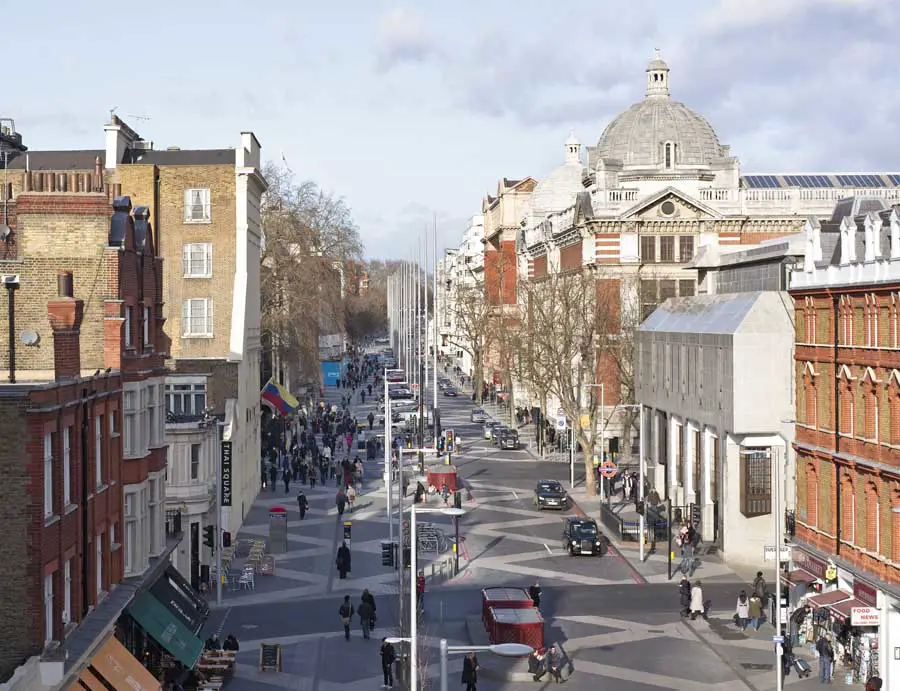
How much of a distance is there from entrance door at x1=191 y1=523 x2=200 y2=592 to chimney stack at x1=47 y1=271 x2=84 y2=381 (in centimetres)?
1938

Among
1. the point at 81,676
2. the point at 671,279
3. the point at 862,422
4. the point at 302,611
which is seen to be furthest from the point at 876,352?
the point at 671,279

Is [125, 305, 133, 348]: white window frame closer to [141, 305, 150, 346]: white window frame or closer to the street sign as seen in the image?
[141, 305, 150, 346]: white window frame

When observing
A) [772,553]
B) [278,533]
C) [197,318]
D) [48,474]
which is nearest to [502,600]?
[772,553]

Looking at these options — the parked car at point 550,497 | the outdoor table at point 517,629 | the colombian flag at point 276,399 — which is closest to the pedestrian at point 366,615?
the outdoor table at point 517,629

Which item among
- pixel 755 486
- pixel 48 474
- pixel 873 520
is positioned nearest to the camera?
pixel 48 474

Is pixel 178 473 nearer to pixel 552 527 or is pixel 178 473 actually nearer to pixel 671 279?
pixel 552 527

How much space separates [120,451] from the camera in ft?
108

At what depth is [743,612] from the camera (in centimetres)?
4100

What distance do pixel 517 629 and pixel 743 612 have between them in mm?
7846

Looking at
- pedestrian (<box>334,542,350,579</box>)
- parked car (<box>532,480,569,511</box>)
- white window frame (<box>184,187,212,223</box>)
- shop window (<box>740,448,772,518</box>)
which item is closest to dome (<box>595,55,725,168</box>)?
parked car (<box>532,480,569,511</box>)

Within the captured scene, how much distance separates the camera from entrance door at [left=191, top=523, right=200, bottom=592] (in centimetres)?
4688

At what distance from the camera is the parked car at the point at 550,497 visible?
64938mm

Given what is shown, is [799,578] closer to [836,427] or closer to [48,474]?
[836,427]

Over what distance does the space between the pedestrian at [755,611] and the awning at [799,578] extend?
1310 millimetres
